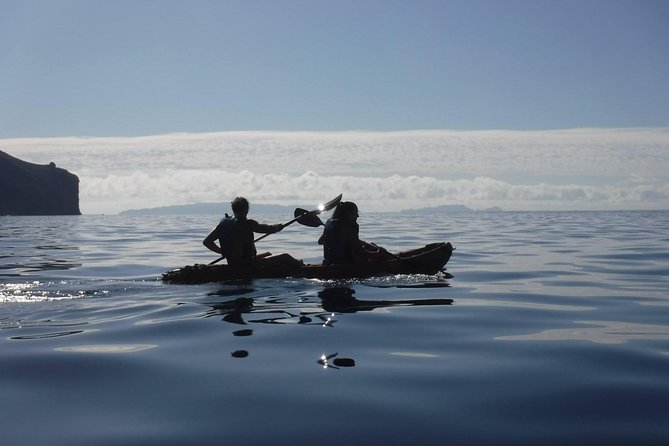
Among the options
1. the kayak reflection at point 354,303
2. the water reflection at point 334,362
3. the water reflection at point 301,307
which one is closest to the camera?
the water reflection at point 334,362

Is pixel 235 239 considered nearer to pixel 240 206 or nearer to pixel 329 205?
pixel 240 206

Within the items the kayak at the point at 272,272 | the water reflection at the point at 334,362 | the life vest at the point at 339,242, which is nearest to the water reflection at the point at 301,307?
the kayak at the point at 272,272

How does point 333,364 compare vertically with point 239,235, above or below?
below

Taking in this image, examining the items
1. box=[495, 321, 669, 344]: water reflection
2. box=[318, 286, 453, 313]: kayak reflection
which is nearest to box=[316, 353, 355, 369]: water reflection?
box=[495, 321, 669, 344]: water reflection

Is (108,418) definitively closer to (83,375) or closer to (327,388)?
(83,375)

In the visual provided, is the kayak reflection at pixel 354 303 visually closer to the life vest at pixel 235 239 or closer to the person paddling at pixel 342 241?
the person paddling at pixel 342 241

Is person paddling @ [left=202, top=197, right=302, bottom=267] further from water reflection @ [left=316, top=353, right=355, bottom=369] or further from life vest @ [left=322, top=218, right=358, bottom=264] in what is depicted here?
water reflection @ [left=316, top=353, right=355, bottom=369]

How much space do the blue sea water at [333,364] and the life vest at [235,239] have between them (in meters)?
0.82

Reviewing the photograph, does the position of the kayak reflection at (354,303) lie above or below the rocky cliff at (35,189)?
below

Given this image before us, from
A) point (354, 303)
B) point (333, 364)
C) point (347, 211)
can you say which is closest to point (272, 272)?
point (347, 211)

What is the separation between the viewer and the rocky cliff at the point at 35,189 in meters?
174

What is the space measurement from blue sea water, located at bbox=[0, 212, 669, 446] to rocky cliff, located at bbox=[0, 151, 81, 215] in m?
177

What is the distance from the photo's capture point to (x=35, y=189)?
7067 inches

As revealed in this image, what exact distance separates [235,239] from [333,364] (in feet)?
27.6
